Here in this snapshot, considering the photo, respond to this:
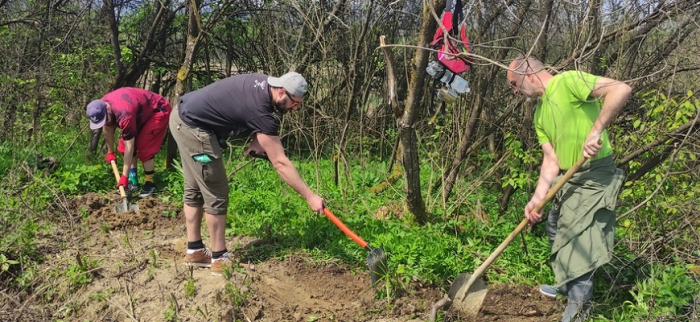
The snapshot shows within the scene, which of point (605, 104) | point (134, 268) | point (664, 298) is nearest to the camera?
point (605, 104)

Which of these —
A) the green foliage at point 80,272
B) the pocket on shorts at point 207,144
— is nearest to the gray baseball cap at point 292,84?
the pocket on shorts at point 207,144

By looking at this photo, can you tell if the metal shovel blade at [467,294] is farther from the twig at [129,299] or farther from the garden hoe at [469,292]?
the twig at [129,299]

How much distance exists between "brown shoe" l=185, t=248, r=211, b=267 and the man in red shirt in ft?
6.29

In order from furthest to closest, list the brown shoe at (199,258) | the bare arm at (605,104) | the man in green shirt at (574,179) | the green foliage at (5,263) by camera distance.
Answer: the brown shoe at (199,258)
the green foliage at (5,263)
the man in green shirt at (574,179)
the bare arm at (605,104)

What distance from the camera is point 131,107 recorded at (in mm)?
5547

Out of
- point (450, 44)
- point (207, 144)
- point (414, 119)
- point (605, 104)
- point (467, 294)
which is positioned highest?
point (450, 44)

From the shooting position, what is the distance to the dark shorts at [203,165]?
3.78 meters

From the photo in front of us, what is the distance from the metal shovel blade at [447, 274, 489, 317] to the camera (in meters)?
3.63

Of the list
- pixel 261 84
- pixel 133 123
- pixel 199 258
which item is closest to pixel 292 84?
pixel 261 84

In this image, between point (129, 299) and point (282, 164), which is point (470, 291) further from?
point (129, 299)

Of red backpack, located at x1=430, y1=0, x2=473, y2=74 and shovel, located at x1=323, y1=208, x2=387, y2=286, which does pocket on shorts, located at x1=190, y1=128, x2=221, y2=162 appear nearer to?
shovel, located at x1=323, y1=208, x2=387, y2=286

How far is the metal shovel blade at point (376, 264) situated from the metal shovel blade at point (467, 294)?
468mm

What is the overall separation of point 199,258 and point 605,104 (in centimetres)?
292

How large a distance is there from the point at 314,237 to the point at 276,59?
9.11ft
